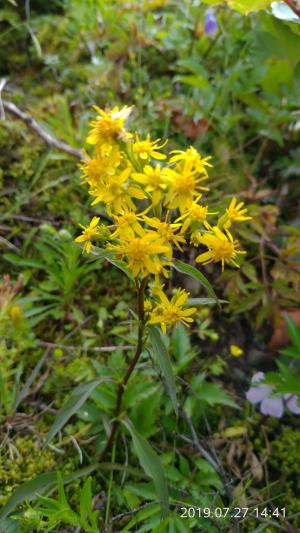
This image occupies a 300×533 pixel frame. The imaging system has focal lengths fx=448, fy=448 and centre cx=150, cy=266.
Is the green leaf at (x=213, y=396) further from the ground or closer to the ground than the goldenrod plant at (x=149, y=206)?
closer to the ground

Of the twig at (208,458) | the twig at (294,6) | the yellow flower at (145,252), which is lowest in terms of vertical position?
the twig at (208,458)

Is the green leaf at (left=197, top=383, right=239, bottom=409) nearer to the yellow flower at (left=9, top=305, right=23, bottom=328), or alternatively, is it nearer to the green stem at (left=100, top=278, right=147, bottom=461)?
the green stem at (left=100, top=278, right=147, bottom=461)

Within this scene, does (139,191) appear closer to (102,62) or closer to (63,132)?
(63,132)

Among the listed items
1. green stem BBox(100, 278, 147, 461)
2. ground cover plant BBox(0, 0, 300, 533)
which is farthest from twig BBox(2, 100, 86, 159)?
green stem BBox(100, 278, 147, 461)

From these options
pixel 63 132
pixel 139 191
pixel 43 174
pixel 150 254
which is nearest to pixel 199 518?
pixel 150 254

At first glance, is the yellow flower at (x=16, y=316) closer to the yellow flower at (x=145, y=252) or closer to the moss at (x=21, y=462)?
the moss at (x=21, y=462)

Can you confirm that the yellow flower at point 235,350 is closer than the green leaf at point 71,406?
No

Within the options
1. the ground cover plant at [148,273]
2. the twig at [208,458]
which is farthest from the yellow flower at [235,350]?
the twig at [208,458]

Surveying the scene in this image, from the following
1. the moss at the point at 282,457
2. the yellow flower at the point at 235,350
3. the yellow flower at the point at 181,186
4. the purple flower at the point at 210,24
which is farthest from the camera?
the purple flower at the point at 210,24
